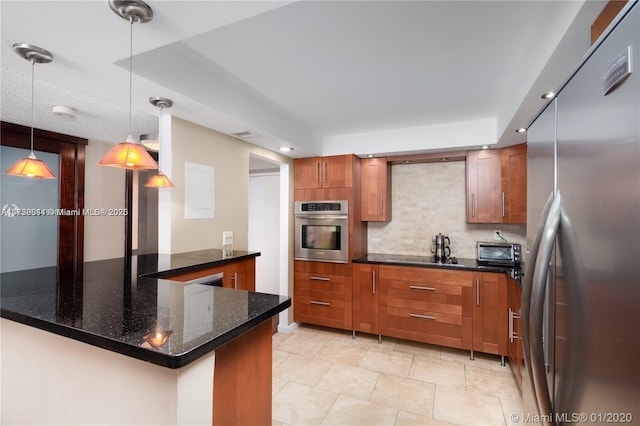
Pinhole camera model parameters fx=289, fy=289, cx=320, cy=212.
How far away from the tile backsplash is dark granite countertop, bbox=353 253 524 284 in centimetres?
18

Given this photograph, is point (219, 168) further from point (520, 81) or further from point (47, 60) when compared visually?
point (520, 81)

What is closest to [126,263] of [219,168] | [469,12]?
[219,168]

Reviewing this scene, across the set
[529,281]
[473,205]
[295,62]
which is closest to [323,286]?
[473,205]

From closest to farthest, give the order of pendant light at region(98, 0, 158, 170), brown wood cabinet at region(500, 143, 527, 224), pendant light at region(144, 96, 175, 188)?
pendant light at region(98, 0, 158, 170)
pendant light at region(144, 96, 175, 188)
brown wood cabinet at region(500, 143, 527, 224)

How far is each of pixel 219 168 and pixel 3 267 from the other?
2.10 metres

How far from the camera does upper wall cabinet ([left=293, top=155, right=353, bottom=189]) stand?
3.46 metres

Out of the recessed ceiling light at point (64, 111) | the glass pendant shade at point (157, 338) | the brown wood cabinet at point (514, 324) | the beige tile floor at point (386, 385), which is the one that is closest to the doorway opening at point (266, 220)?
the beige tile floor at point (386, 385)

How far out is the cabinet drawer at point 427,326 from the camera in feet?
9.57

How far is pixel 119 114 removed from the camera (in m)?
2.44

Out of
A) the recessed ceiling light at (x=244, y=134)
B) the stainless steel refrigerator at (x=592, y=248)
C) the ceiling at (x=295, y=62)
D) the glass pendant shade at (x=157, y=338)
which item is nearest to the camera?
the stainless steel refrigerator at (x=592, y=248)

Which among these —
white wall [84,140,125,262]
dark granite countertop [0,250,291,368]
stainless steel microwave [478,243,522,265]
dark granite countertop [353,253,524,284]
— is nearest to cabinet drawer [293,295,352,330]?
dark granite countertop [353,253,524,284]

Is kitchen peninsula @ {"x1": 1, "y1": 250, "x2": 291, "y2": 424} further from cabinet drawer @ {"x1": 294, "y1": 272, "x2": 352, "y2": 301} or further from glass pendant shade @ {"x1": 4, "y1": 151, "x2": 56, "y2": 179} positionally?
cabinet drawer @ {"x1": 294, "y1": 272, "x2": 352, "y2": 301}

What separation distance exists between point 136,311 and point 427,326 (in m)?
2.85

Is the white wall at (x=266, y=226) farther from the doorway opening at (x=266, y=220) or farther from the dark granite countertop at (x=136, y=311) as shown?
the dark granite countertop at (x=136, y=311)
